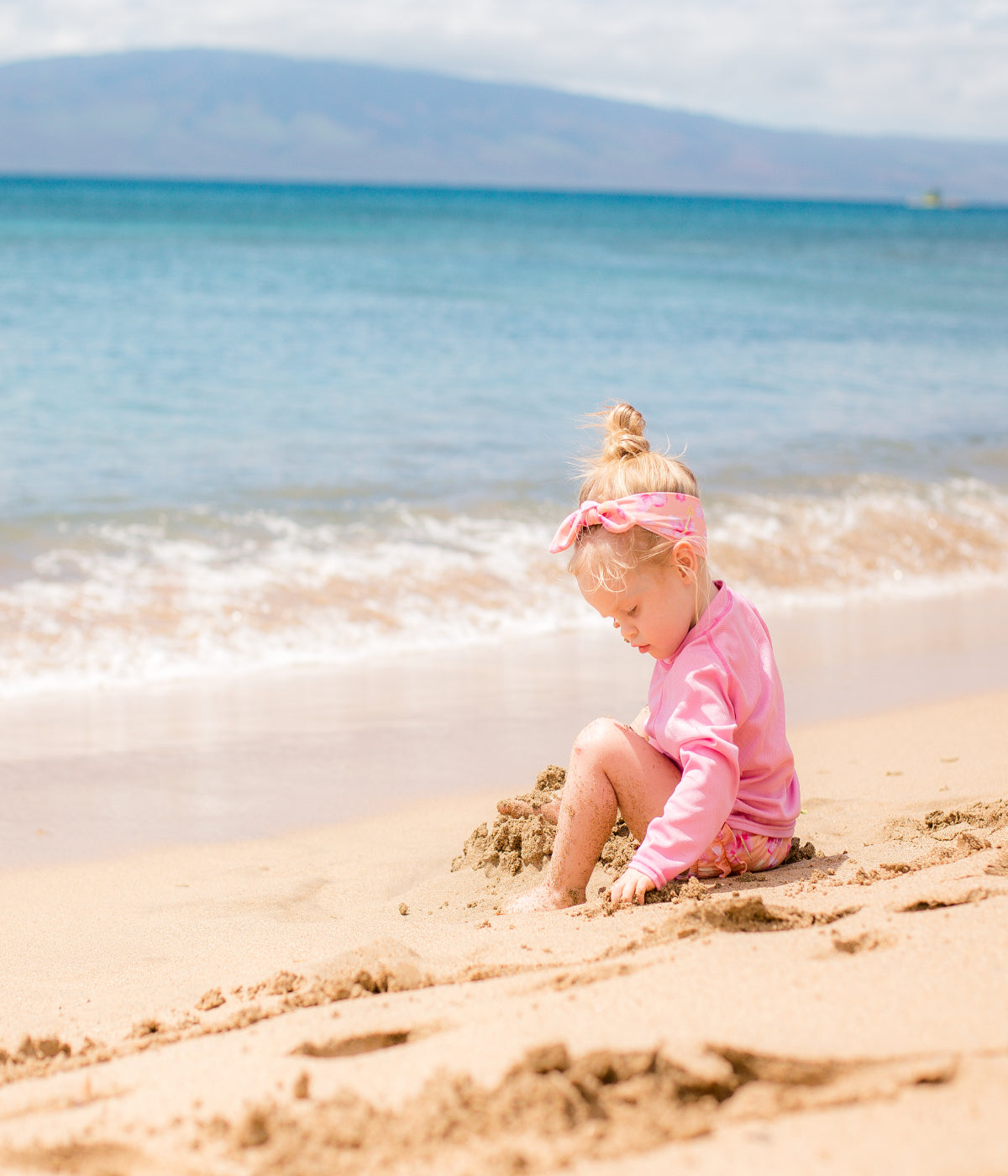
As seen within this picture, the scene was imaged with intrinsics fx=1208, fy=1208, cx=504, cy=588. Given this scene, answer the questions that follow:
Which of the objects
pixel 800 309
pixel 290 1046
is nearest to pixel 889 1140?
pixel 290 1046

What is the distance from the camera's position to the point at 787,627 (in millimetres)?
5812

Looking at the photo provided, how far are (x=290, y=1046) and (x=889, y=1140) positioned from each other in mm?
846

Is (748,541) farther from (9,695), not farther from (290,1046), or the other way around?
(290,1046)

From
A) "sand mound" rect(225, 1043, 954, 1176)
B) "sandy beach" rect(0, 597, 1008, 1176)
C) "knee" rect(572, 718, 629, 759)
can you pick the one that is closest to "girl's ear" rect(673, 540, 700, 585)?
"knee" rect(572, 718, 629, 759)

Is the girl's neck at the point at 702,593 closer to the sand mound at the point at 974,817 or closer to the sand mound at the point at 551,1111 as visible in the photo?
the sand mound at the point at 974,817

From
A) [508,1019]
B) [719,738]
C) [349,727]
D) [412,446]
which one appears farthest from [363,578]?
[508,1019]

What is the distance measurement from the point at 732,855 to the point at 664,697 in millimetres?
373

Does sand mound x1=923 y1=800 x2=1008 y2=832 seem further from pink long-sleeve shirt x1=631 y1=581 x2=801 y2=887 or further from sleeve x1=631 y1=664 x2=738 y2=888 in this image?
sleeve x1=631 y1=664 x2=738 y2=888

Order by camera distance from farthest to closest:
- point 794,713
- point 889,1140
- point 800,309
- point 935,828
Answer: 1. point 800,309
2. point 794,713
3. point 935,828
4. point 889,1140

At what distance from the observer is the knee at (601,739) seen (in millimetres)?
2533

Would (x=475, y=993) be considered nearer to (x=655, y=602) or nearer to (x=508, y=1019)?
(x=508, y=1019)

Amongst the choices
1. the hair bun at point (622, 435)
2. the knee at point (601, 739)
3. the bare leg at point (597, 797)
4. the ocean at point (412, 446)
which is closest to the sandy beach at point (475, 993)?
the bare leg at point (597, 797)

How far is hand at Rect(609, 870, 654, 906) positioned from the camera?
2.40 m

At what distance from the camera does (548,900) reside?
2.59 m
